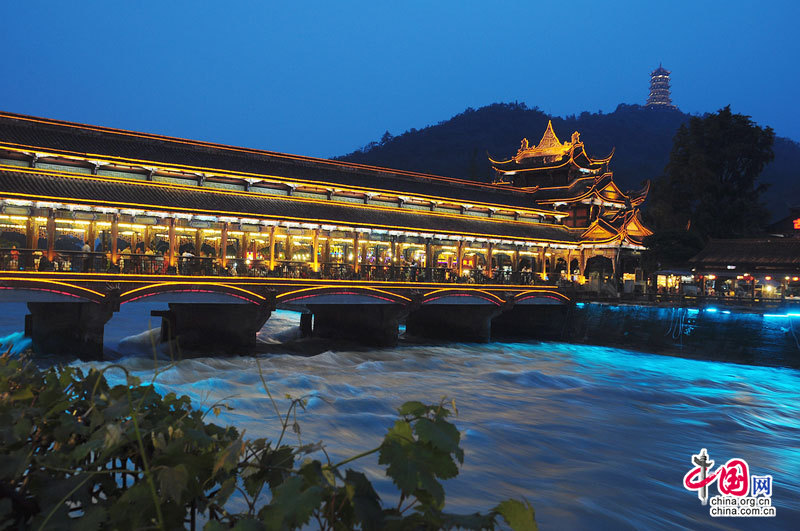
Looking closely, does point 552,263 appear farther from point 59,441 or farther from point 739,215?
point 59,441

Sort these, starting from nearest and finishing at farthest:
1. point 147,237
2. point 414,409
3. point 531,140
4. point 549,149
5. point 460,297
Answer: point 414,409
point 147,237
point 460,297
point 549,149
point 531,140

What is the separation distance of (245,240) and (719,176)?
4236 cm

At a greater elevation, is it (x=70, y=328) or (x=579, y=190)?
(x=579, y=190)

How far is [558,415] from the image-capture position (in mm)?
17000

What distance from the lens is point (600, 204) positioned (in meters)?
40.7

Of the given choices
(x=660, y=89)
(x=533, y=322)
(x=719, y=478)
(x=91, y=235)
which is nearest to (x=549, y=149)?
(x=533, y=322)

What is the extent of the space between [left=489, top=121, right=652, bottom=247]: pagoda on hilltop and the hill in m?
42.8

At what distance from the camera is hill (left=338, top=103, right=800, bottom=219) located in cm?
10006

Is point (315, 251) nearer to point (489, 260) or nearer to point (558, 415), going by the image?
point (489, 260)

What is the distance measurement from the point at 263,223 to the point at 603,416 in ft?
58.0

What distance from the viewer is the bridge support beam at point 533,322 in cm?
3488

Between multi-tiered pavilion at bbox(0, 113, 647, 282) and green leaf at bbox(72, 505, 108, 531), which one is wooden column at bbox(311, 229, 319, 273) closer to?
multi-tiered pavilion at bbox(0, 113, 647, 282)

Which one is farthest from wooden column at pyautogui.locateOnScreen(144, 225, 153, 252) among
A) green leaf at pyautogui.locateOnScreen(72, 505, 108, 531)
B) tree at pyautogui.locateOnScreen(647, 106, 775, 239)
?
tree at pyautogui.locateOnScreen(647, 106, 775, 239)

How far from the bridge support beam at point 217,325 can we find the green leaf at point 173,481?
23321mm
